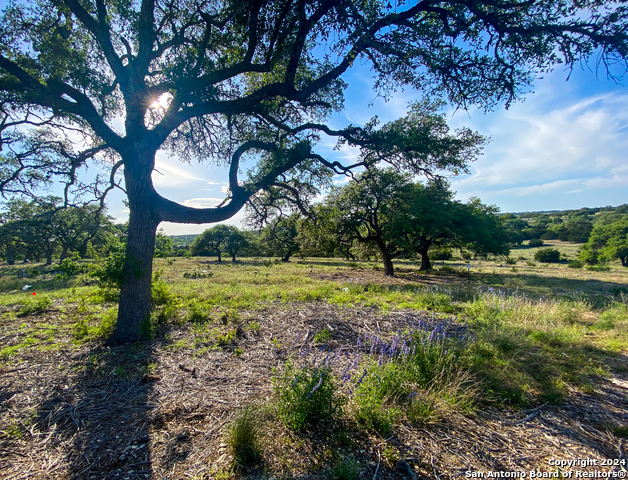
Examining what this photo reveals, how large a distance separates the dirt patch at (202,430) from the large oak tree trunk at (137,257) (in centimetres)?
96

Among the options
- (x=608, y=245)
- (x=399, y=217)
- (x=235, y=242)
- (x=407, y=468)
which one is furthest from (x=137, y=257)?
(x=608, y=245)

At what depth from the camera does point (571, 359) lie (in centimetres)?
423

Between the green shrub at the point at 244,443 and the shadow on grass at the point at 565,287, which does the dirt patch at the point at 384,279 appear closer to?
the shadow on grass at the point at 565,287

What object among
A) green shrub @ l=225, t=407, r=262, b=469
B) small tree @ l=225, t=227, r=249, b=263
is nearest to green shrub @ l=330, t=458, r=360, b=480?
green shrub @ l=225, t=407, r=262, b=469

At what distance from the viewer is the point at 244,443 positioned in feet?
7.23

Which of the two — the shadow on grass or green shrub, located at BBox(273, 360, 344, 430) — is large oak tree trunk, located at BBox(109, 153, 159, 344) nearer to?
green shrub, located at BBox(273, 360, 344, 430)

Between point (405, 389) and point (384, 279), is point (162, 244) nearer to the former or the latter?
point (405, 389)

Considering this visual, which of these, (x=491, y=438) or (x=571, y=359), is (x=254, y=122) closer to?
(x=491, y=438)

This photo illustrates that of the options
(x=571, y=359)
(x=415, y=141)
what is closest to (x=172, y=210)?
(x=415, y=141)

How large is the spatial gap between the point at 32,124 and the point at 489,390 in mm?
10972

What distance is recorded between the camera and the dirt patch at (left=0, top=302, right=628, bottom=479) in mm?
2160

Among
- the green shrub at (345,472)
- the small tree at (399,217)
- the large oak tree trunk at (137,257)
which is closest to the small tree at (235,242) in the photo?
the small tree at (399,217)

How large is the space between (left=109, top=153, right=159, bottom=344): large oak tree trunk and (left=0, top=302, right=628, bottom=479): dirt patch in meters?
0.96

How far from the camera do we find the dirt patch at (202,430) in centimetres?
216
